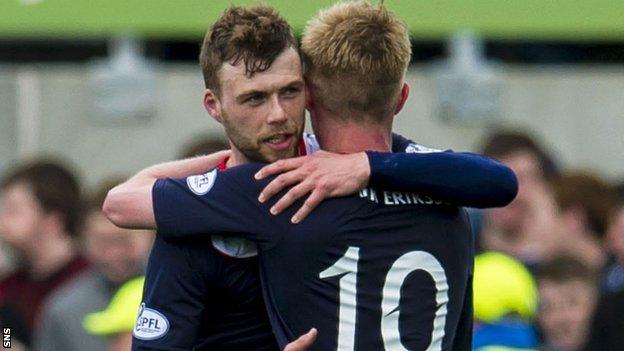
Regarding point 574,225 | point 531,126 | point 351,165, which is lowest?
point 351,165

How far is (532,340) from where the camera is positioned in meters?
7.39

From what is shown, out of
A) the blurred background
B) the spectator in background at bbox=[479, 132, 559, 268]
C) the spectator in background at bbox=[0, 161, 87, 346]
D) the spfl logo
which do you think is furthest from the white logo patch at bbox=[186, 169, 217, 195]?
the spectator in background at bbox=[479, 132, 559, 268]

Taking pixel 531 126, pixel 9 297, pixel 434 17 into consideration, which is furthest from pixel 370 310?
pixel 531 126

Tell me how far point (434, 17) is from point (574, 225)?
1.39 meters

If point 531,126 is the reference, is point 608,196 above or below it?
below

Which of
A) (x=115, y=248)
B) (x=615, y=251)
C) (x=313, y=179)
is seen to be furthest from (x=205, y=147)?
(x=313, y=179)

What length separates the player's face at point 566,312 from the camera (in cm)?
872

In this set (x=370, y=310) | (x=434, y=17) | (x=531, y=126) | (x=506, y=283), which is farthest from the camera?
(x=531, y=126)

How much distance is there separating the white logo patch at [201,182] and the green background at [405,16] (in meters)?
5.06

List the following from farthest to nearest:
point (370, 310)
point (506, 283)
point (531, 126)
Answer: point (531, 126) < point (506, 283) < point (370, 310)

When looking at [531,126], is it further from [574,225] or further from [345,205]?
[345,205]

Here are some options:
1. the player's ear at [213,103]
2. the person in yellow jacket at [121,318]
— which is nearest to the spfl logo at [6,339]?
the person in yellow jacket at [121,318]

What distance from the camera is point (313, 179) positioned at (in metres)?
5.12

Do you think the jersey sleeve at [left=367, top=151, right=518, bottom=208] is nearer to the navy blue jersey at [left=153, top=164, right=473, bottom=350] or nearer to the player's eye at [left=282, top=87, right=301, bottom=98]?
the navy blue jersey at [left=153, top=164, right=473, bottom=350]
